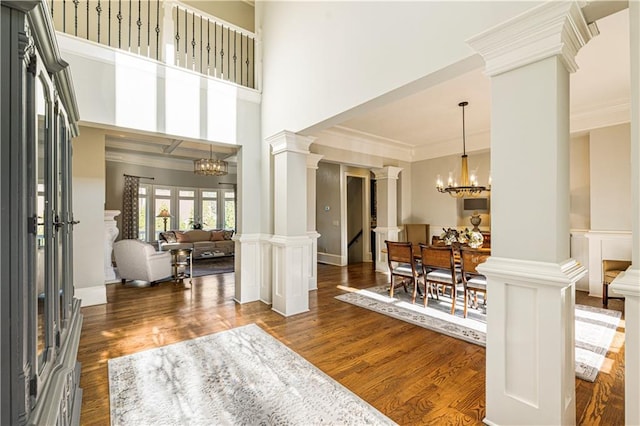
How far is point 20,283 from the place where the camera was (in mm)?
750

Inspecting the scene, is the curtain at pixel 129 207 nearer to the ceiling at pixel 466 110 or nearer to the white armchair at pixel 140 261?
the ceiling at pixel 466 110

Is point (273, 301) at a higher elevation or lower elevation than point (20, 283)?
lower

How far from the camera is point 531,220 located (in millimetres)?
1582

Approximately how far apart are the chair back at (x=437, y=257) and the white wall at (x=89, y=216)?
457 centimetres

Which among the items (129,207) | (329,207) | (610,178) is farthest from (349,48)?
(129,207)

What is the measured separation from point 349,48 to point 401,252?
2.65 metres

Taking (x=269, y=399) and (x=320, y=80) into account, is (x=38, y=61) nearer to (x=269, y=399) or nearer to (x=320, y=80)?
(x=269, y=399)

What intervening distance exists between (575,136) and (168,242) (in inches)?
363

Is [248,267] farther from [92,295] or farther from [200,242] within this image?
[200,242]

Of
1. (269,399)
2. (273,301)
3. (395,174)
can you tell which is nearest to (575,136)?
(395,174)

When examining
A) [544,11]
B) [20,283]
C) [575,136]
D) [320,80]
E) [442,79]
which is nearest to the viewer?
[20,283]

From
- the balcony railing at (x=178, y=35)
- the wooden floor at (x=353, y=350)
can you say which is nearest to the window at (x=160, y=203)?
the wooden floor at (x=353, y=350)

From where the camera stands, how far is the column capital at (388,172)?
6.43 meters

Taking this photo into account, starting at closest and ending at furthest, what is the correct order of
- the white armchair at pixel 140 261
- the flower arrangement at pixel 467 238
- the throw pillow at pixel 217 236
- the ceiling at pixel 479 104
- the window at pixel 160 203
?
1. the ceiling at pixel 479 104
2. the flower arrangement at pixel 467 238
3. the white armchair at pixel 140 261
4. the throw pillow at pixel 217 236
5. the window at pixel 160 203
